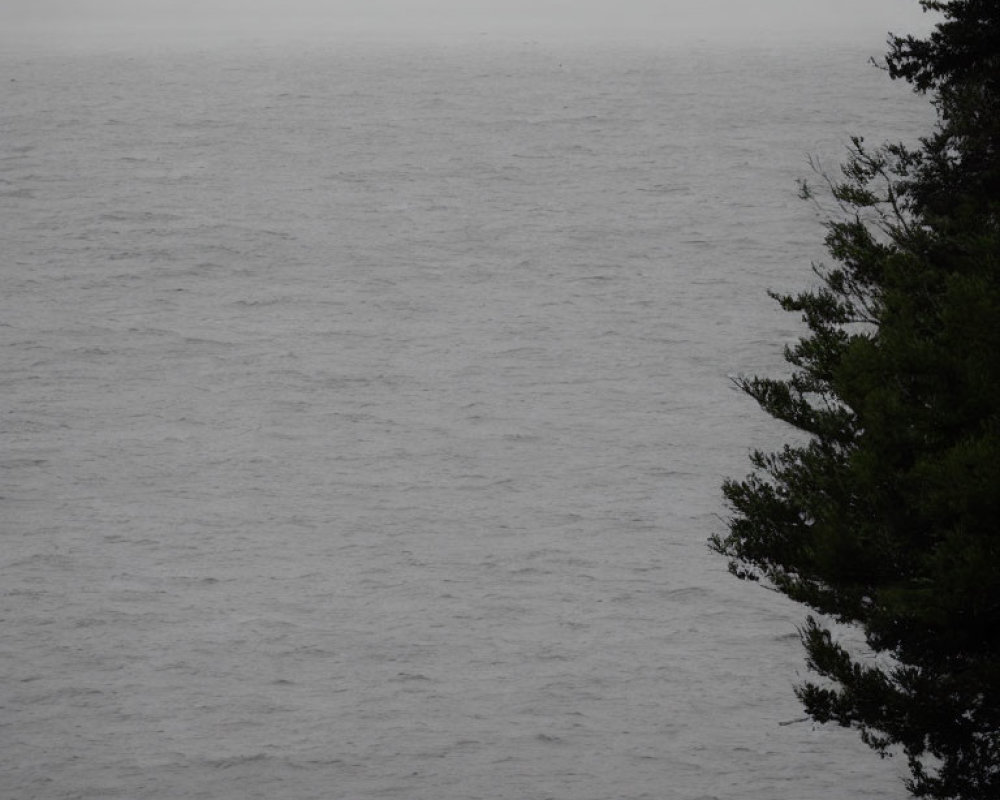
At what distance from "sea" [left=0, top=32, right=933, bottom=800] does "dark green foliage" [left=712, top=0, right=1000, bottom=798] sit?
3715 mm

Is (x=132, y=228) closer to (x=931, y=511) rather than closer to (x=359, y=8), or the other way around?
(x=931, y=511)

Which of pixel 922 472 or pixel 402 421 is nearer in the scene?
pixel 922 472

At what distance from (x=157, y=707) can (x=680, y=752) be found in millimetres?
4540

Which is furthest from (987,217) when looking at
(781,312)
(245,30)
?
(245,30)

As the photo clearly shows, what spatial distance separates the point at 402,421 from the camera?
1658 centimetres

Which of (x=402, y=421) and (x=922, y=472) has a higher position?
(x=922, y=472)

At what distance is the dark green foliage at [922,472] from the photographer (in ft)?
17.2

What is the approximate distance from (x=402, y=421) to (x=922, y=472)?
1174 centimetres

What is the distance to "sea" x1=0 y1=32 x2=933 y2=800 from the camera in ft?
34.3

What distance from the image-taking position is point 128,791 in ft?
31.1

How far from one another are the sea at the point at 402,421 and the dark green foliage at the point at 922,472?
3.71 meters

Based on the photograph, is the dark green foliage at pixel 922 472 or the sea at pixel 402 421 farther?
the sea at pixel 402 421

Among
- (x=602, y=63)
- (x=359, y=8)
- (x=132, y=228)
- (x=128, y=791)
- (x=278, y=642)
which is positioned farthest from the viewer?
(x=359, y=8)

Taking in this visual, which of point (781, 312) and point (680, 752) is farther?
Result: point (781, 312)
